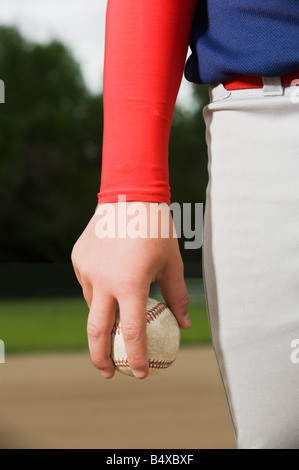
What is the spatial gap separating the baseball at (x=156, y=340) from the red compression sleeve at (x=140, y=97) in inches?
7.2

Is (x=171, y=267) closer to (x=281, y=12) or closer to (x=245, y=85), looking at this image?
(x=245, y=85)

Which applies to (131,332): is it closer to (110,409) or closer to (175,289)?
(175,289)

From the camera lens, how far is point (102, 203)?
3.04 feet

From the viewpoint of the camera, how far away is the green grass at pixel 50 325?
972cm

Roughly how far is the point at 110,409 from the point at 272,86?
454 cm

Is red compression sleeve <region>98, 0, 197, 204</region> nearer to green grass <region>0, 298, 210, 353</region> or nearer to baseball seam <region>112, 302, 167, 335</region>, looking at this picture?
baseball seam <region>112, 302, 167, 335</region>

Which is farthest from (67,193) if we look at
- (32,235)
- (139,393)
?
(139,393)

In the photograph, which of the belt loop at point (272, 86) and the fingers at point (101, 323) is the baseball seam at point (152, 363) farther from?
the belt loop at point (272, 86)

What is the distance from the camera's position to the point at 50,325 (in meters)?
12.1

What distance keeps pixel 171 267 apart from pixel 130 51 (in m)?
0.33

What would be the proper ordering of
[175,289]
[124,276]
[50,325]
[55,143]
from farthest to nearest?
1. [55,143]
2. [50,325]
3. [175,289]
4. [124,276]

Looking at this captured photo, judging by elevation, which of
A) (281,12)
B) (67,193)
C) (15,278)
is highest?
(281,12)

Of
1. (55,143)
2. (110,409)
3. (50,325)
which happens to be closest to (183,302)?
(110,409)

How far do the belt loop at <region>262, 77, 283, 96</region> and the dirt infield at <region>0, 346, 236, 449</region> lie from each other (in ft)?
11.1
